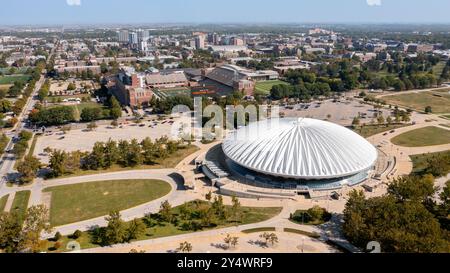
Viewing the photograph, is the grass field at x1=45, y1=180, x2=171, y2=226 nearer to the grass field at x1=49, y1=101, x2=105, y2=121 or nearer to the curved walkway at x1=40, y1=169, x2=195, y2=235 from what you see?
the curved walkway at x1=40, y1=169, x2=195, y2=235

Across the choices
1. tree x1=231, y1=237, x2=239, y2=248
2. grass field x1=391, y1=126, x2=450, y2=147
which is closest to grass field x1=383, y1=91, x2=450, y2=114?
grass field x1=391, y1=126, x2=450, y2=147

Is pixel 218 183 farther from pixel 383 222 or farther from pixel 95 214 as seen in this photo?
pixel 383 222

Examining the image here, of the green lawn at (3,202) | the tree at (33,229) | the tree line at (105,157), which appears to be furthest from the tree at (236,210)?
the green lawn at (3,202)

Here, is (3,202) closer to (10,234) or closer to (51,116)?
(10,234)

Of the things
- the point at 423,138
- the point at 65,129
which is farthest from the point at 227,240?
the point at 65,129

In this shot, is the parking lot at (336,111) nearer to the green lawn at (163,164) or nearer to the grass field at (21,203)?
the green lawn at (163,164)

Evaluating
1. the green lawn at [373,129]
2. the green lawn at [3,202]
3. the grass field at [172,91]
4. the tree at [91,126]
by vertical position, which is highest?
the grass field at [172,91]
